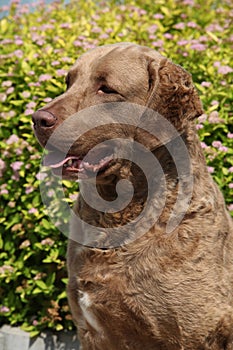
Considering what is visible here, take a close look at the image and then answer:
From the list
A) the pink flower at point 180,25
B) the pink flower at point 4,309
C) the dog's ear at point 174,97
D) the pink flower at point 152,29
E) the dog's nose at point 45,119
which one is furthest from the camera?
the pink flower at point 180,25

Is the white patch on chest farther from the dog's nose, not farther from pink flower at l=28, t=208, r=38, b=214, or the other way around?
pink flower at l=28, t=208, r=38, b=214

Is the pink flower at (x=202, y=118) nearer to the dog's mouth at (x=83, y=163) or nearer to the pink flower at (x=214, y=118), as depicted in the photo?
the pink flower at (x=214, y=118)

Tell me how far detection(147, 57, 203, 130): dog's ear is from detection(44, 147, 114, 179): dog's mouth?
0.31 metres

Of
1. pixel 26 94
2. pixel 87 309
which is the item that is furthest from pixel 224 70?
pixel 87 309

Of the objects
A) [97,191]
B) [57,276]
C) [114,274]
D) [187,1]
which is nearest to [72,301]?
[114,274]

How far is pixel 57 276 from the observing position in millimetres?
4633

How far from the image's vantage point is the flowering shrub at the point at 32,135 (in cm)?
450

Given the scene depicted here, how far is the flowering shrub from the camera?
4496 millimetres

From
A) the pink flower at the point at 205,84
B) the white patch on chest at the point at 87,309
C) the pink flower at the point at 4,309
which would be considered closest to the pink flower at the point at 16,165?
the pink flower at the point at 4,309

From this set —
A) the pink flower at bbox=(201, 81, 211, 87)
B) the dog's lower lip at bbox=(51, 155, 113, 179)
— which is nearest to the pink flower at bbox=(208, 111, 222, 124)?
the pink flower at bbox=(201, 81, 211, 87)

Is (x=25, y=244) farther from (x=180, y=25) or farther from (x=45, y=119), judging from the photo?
(x=180, y=25)

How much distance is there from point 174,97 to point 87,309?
1.05 m

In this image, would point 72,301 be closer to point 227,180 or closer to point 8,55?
point 227,180

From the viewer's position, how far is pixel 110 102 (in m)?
2.99
